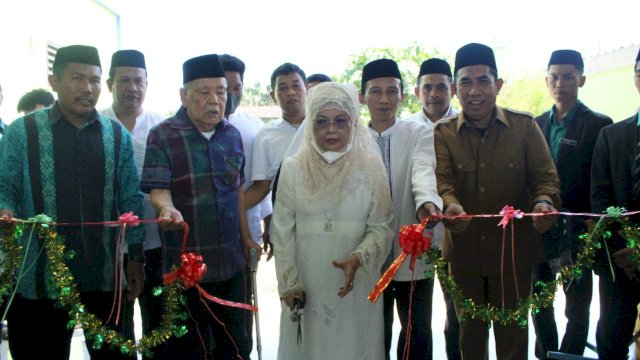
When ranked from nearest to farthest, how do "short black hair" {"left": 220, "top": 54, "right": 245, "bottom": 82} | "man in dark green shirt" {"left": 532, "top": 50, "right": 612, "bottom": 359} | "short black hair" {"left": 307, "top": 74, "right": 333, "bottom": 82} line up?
1. "man in dark green shirt" {"left": 532, "top": 50, "right": 612, "bottom": 359}
2. "short black hair" {"left": 220, "top": 54, "right": 245, "bottom": 82}
3. "short black hair" {"left": 307, "top": 74, "right": 333, "bottom": 82}

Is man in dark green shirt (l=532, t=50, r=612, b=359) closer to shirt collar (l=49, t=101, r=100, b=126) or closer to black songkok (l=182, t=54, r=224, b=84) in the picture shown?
black songkok (l=182, t=54, r=224, b=84)

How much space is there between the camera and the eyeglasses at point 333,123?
302 cm

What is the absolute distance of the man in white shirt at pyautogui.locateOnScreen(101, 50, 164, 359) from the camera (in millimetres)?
3754

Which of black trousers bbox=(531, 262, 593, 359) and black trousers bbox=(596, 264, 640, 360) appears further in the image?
black trousers bbox=(531, 262, 593, 359)

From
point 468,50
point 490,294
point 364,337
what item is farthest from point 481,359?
point 468,50

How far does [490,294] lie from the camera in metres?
3.29

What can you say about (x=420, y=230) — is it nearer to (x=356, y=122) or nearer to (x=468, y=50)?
(x=356, y=122)

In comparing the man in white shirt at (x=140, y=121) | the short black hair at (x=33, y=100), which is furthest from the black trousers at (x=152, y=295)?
the short black hair at (x=33, y=100)

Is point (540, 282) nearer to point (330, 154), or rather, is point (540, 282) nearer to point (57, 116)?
point (330, 154)

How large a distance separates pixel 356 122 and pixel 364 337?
1.24 metres

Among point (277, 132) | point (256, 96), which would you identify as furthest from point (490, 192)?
point (256, 96)

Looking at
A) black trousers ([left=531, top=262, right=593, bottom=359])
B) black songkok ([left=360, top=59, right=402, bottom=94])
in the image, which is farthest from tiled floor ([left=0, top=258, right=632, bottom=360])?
black songkok ([left=360, top=59, right=402, bottom=94])

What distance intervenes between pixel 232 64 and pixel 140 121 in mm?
848

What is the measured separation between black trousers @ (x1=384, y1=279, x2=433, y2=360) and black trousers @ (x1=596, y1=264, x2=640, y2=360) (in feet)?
3.90
